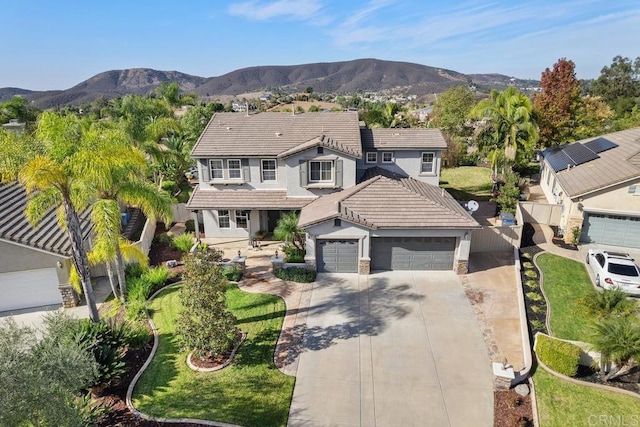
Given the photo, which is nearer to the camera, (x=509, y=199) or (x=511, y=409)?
(x=511, y=409)

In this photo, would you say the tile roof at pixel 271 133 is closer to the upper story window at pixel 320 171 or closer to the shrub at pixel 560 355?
the upper story window at pixel 320 171

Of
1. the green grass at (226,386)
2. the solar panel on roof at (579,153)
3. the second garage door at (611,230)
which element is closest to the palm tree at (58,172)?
the green grass at (226,386)

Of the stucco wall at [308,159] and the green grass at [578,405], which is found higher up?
the stucco wall at [308,159]

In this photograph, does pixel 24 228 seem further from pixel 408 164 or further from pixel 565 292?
pixel 565 292

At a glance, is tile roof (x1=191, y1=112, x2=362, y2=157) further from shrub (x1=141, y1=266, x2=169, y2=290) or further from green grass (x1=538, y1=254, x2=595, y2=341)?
green grass (x1=538, y1=254, x2=595, y2=341)

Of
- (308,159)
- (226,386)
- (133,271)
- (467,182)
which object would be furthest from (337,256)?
(467,182)

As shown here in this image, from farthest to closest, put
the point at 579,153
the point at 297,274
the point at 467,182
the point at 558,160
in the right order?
1. the point at 467,182
2. the point at 558,160
3. the point at 579,153
4. the point at 297,274

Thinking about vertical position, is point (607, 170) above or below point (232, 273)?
above

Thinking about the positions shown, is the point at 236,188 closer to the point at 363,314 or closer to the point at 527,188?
the point at 363,314
